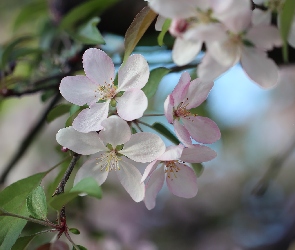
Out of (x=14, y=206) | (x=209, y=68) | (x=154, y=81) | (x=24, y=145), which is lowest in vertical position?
(x=24, y=145)

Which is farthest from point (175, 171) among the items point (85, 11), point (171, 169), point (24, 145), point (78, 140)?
point (24, 145)

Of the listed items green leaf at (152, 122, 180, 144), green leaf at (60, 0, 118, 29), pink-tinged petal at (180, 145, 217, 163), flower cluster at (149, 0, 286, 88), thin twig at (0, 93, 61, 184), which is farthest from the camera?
thin twig at (0, 93, 61, 184)

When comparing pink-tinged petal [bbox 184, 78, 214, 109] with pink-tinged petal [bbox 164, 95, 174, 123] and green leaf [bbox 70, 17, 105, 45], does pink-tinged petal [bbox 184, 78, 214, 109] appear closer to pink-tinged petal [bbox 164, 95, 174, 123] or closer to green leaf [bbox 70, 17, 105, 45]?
pink-tinged petal [bbox 164, 95, 174, 123]

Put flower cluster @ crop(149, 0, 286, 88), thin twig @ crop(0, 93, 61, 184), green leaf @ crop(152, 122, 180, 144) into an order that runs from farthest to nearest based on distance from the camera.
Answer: thin twig @ crop(0, 93, 61, 184), green leaf @ crop(152, 122, 180, 144), flower cluster @ crop(149, 0, 286, 88)

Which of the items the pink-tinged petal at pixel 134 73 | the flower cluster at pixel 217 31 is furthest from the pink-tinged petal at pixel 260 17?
the pink-tinged petal at pixel 134 73

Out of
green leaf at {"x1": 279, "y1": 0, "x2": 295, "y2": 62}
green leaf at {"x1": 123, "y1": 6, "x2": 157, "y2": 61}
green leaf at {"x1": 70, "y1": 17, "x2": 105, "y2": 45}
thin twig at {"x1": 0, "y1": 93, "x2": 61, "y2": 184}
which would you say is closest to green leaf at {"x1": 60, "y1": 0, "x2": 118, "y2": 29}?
green leaf at {"x1": 70, "y1": 17, "x2": 105, "y2": 45}

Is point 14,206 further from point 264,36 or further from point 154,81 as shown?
point 264,36
